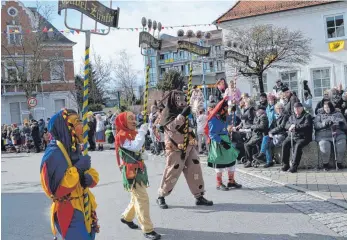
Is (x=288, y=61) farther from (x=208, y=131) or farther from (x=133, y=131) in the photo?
(x=133, y=131)

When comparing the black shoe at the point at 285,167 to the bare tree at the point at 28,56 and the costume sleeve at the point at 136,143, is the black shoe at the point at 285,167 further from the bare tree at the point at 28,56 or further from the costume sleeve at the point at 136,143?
the bare tree at the point at 28,56

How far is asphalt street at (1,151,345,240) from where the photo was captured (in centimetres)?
572

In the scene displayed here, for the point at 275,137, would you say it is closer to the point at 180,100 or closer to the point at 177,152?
the point at 177,152

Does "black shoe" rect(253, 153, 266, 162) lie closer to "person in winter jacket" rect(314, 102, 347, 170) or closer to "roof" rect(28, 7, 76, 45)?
"person in winter jacket" rect(314, 102, 347, 170)

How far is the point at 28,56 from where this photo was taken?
38156mm

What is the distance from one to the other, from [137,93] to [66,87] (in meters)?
9.28

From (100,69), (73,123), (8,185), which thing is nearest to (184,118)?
(73,123)

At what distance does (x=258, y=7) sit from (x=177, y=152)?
87.4ft

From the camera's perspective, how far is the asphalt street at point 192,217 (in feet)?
18.8

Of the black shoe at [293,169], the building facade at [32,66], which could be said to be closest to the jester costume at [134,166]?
the black shoe at [293,169]

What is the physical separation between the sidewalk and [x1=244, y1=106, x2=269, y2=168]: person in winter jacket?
1.68 ft

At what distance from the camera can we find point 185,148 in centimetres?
696

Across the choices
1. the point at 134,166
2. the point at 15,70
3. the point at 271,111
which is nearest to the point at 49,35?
the point at 15,70

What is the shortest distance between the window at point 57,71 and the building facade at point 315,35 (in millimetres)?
18825
